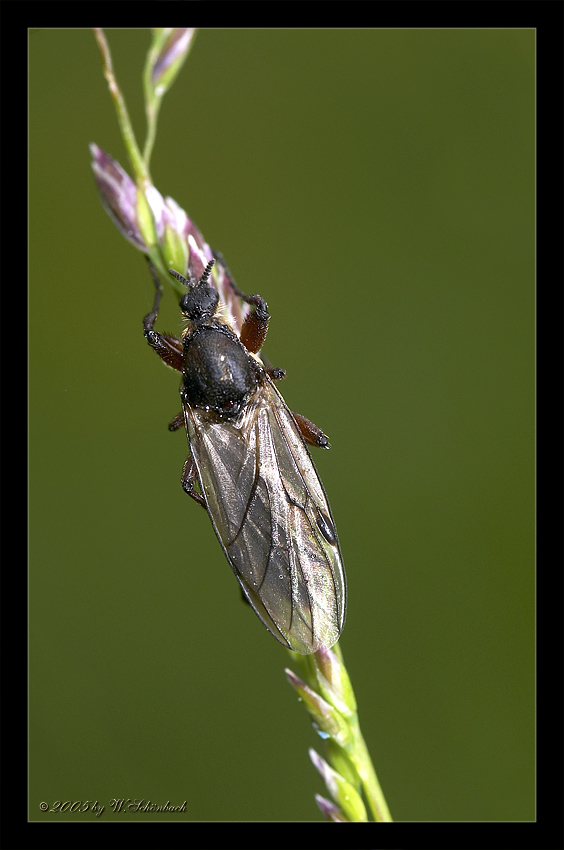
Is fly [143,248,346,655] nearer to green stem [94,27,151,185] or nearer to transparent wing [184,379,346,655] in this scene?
transparent wing [184,379,346,655]

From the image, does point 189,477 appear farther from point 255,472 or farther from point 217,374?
point 217,374

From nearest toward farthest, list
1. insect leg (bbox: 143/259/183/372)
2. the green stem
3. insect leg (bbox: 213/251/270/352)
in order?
the green stem, insect leg (bbox: 213/251/270/352), insect leg (bbox: 143/259/183/372)

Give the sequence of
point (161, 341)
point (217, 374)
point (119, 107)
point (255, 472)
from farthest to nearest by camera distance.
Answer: point (161, 341) → point (217, 374) → point (255, 472) → point (119, 107)

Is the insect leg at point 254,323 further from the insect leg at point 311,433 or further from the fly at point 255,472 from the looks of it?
the insect leg at point 311,433

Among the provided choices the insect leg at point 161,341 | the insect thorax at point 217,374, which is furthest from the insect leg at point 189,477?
the insect leg at point 161,341

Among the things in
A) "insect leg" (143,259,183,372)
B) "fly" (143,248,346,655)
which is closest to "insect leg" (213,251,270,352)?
"fly" (143,248,346,655)

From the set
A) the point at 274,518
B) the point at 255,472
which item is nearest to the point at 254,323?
the point at 255,472

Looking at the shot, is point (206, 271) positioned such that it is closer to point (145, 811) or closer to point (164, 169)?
point (164, 169)

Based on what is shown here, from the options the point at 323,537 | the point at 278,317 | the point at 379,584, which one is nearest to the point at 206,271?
the point at 323,537
